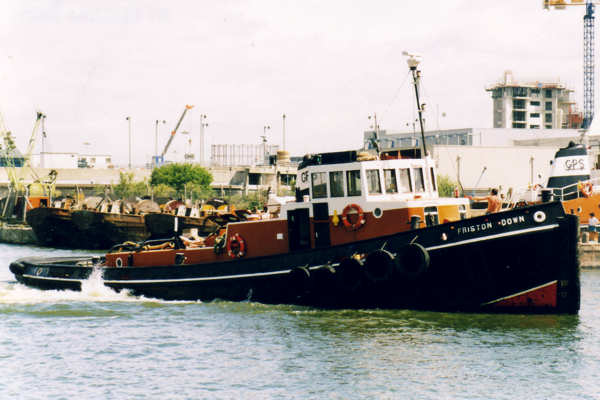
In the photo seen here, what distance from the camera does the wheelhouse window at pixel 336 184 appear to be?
1965cm

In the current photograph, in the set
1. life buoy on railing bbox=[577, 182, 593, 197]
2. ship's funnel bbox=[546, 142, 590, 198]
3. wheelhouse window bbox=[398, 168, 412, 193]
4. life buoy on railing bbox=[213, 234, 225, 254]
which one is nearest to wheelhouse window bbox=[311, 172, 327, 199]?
wheelhouse window bbox=[398, 168, 412, 193]

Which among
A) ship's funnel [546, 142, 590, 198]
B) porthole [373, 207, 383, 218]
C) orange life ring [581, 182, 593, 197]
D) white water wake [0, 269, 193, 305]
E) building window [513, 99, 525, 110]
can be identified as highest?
building window [513, 99, 525, 110]

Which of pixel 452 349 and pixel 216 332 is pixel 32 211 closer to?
pixel 216 332

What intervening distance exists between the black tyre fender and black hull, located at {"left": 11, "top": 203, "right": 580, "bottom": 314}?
23 mm

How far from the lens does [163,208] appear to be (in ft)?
159

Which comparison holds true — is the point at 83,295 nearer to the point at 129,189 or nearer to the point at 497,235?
the point at 497,235

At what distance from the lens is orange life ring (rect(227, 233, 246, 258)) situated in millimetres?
21016

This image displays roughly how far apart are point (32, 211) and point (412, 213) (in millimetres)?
34942

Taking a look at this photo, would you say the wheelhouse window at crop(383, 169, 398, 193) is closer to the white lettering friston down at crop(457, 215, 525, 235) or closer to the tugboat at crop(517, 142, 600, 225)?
the white lettering friston down at crop(457, 215, 525, 235)

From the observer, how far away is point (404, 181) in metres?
19.7

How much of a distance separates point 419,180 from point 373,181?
4.23 feet

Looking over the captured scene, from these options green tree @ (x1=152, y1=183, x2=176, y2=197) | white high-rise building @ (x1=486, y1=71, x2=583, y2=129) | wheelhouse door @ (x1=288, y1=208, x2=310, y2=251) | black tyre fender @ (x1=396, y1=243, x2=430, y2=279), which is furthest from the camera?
white high-rise building @ (x1=486, y1=71, x2=583, y2=129)

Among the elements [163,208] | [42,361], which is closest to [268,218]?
[42,361]

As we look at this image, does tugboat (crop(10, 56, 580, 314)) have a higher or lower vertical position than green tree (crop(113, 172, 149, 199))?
lower
